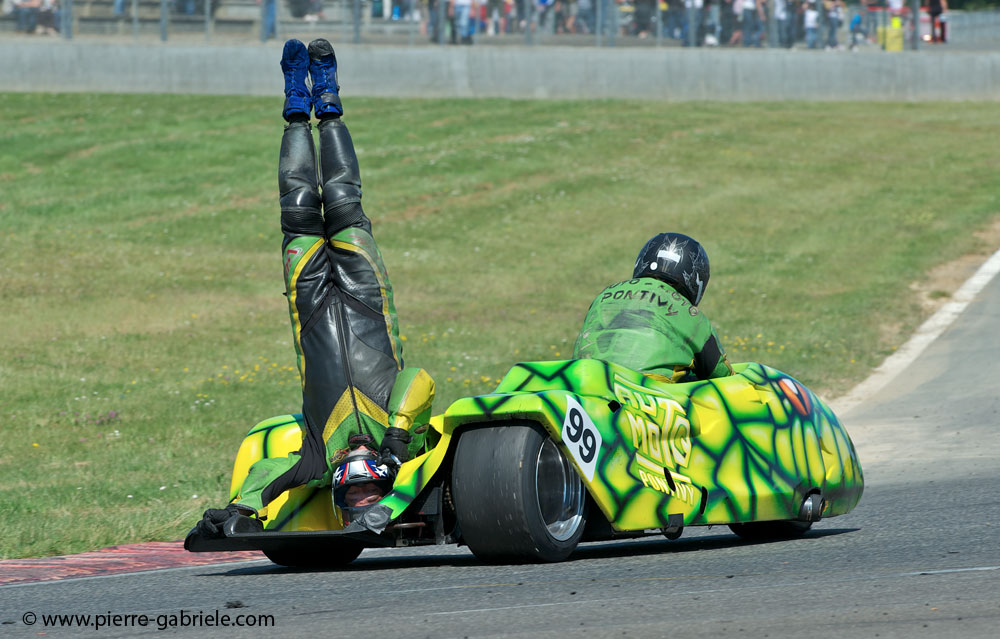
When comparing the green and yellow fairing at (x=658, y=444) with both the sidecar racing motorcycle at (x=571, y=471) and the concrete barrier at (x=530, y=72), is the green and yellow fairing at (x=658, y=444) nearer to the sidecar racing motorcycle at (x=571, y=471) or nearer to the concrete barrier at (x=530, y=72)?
the sidecar racing motorcycle at (x=571, y=471)

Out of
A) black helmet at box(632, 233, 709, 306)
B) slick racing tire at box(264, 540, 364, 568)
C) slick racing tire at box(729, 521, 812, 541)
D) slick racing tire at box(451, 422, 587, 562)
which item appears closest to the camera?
slick racing tire at box(451, 422, 587, 562)

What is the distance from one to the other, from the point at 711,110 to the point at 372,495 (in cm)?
2891

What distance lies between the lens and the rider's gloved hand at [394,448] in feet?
22.3

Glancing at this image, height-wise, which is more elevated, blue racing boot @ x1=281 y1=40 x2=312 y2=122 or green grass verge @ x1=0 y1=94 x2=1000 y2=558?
blue racing boot @ x1=281 y1=40 x2=312 y2=122

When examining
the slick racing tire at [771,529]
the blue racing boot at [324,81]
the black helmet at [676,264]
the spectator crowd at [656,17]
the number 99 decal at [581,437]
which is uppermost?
the spectator crowd at [656,17]

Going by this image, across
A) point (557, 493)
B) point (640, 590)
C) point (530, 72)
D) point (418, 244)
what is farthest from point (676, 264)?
point (530, 72)

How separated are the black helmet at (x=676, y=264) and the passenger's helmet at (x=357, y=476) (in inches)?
71.8

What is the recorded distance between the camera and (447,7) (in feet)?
121

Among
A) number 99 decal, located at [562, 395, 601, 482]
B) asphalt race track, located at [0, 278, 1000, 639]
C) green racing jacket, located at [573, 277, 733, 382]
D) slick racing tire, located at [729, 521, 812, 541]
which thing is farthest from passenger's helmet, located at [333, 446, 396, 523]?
slick racing tire, located at [729, 521, 812, 541]

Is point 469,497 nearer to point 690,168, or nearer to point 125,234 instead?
point 125,234

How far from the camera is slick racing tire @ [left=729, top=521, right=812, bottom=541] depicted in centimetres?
788

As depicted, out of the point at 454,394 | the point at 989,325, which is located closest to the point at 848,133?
the point at 989,325

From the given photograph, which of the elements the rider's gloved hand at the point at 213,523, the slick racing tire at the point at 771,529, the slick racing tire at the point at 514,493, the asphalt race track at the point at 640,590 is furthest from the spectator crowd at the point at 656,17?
the slick racing tire at the point at 514,493

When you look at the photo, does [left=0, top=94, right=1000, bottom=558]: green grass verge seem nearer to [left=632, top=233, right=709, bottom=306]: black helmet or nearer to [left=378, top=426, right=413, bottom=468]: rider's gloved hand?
[left=378, top=426, right=413, bottom=468]: rider's gloved hand
